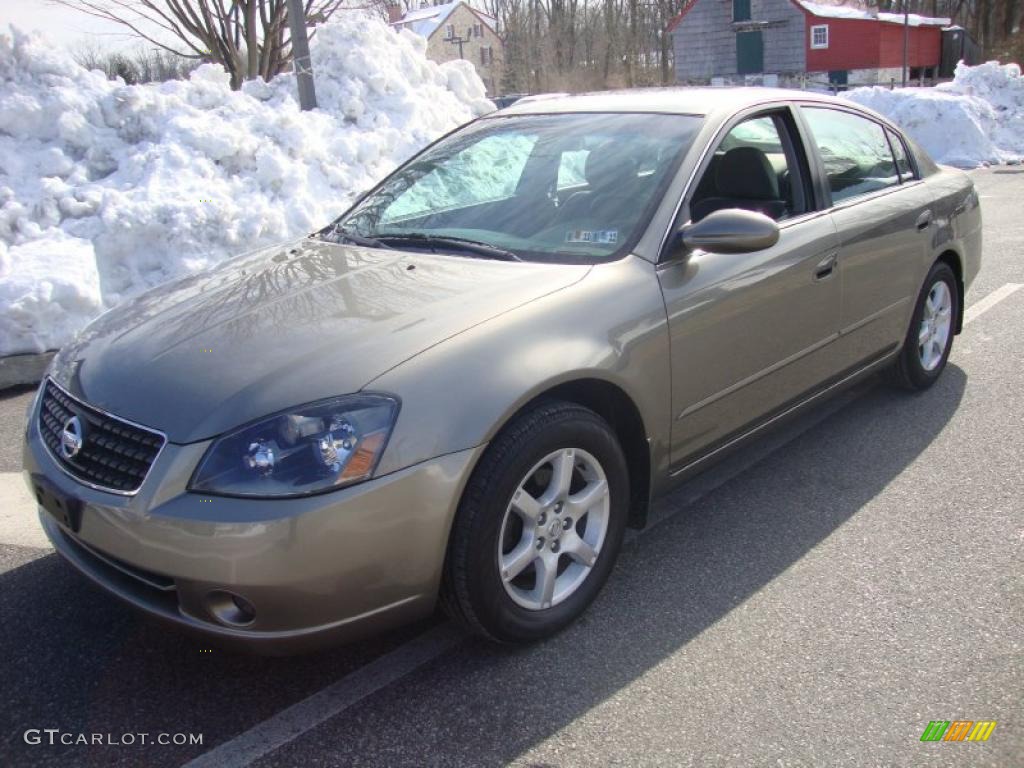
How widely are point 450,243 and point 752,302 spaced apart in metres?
1.12

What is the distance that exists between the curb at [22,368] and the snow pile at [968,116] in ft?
46.1

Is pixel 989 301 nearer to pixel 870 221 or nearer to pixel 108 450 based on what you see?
pixel 870 221

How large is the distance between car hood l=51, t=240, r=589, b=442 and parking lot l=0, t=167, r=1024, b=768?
759mm

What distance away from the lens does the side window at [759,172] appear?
3.71 metres

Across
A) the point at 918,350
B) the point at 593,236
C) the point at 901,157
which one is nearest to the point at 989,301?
the point at 918,350

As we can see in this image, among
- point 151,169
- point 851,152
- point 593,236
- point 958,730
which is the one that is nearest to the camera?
point 958,730

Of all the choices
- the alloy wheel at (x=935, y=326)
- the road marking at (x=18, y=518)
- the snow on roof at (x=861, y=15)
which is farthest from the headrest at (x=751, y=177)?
the snow on roof at (x=861, y=15)

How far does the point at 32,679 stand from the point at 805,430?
134 inches

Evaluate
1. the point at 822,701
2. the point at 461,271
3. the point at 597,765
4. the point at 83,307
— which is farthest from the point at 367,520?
the point at 83,307

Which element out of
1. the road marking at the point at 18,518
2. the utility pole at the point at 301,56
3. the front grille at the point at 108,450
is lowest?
the road marking at the point at 18,518

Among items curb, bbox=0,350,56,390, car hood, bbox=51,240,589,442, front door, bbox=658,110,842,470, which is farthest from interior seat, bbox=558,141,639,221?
curb, bbox=0,350,56,390

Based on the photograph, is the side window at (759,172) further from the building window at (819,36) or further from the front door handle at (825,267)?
the building window at (819,36)

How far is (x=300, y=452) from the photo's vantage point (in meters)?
2.30

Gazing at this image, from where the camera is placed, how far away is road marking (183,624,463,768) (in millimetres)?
2350
